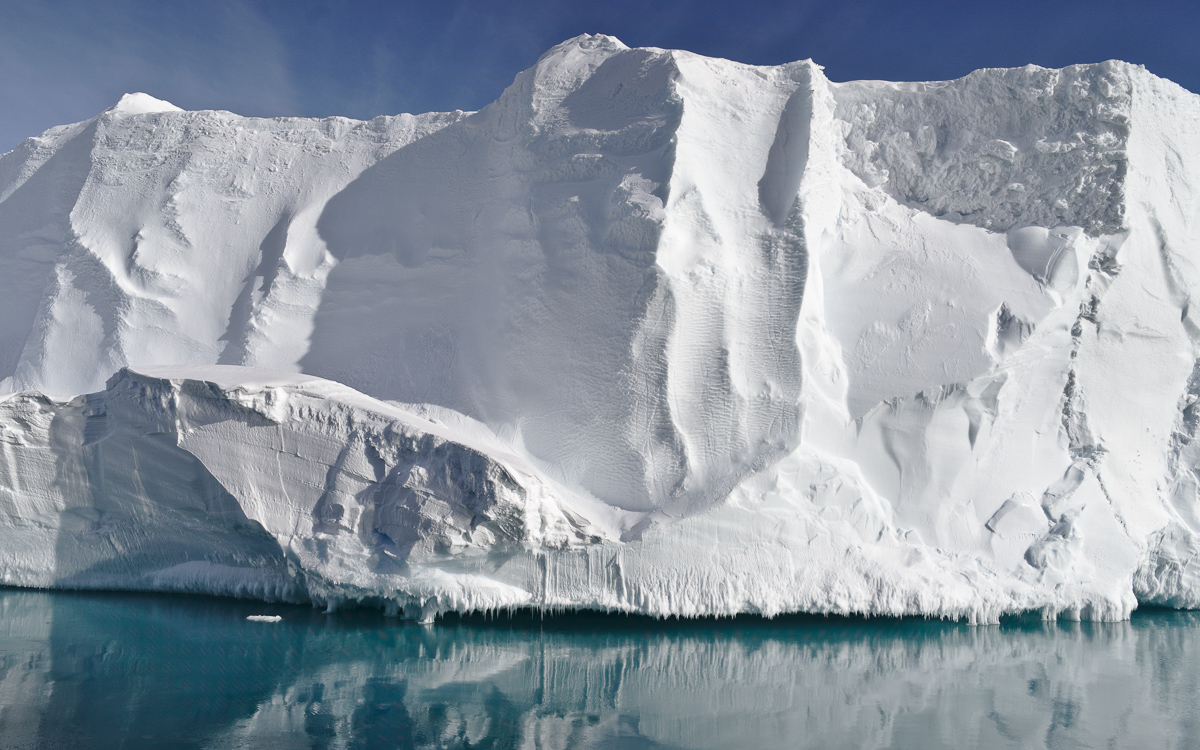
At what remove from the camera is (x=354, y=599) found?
730cm

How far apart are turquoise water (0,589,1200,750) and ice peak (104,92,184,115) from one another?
6.17 metres

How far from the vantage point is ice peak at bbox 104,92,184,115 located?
35.3 ft

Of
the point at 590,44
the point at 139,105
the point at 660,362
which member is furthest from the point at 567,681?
→ the point at 139,105

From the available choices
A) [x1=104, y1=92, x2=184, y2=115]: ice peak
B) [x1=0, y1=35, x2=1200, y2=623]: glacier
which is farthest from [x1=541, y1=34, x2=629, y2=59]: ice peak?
[x1=104, y1=92, x2=184, y2=115]: ice peak

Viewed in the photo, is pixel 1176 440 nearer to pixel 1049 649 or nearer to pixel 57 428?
pixel 1049 649

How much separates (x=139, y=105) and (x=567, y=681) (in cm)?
975

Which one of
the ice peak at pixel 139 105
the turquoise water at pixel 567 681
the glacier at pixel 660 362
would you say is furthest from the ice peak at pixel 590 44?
the turquoise water at pixel 567 681

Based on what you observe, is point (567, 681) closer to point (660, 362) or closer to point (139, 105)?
point (660, 362)

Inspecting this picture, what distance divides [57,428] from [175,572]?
1757 millimetres

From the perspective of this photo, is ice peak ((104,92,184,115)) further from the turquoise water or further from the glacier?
the turquoise water

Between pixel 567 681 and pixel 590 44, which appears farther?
pixel 590 44

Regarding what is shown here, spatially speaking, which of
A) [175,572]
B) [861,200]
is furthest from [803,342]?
[175,572]

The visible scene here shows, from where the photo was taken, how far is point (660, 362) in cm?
769

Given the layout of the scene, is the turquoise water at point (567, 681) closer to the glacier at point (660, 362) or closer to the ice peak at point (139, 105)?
the glacier at point (660, 362)
